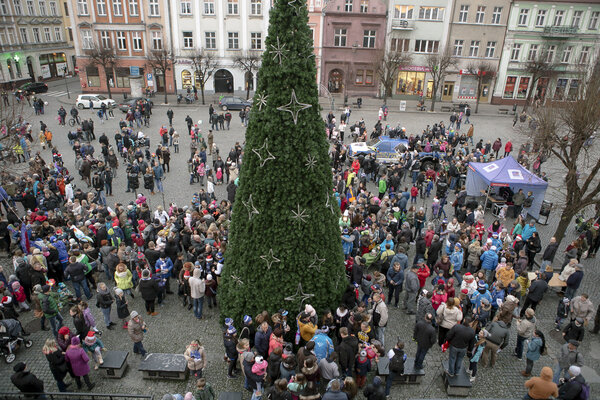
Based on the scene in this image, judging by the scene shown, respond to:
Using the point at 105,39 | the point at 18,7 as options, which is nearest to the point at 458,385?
the point at 105,39

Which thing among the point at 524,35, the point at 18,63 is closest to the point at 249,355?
the point at 524,35

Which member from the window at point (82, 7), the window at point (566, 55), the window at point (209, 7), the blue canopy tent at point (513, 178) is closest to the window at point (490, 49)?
the window at point (566, 55)

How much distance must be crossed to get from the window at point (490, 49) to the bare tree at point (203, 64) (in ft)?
95.3

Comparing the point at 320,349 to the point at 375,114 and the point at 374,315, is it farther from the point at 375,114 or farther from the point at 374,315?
the point at 375,114

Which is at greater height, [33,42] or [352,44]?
[352,44]

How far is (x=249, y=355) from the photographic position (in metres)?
8.61

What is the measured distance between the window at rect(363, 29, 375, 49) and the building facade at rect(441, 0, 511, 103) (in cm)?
807

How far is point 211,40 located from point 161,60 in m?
6.27

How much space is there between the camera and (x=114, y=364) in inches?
374

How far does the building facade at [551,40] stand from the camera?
4153cm

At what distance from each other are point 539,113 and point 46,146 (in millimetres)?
27410

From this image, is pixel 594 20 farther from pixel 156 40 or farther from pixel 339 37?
pixel 156 40

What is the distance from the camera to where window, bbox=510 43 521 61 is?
43719 millimetres

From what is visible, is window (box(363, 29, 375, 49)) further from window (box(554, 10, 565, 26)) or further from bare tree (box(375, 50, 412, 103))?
window (box(554, 10, 565, 26))
